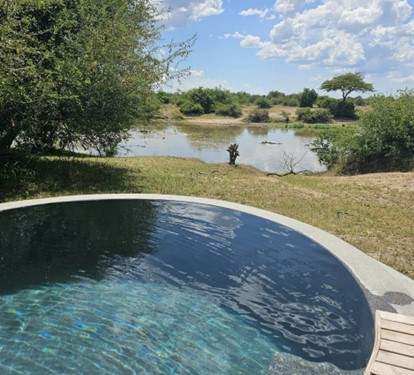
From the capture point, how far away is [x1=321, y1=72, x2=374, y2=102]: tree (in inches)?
2461

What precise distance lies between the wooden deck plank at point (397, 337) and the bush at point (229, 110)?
57563mm

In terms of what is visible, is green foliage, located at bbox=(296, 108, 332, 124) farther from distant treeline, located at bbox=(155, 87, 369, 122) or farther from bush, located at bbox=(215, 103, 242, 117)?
bush, located at bbox=(215, 103, 242, 117)

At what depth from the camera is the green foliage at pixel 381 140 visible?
16531 mm

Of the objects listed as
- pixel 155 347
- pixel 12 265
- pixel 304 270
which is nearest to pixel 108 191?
pixel 12 265

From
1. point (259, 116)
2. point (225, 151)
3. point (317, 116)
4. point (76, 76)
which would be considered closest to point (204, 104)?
point (259, 116)

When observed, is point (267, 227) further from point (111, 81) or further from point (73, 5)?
point (73, 5)

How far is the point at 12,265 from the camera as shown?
16.4ft

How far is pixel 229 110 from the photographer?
6025cm

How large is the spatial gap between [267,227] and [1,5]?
5660mm

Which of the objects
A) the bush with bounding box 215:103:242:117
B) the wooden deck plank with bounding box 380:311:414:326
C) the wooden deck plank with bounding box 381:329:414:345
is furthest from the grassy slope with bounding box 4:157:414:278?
the bush with bounding box 215:103:242:117

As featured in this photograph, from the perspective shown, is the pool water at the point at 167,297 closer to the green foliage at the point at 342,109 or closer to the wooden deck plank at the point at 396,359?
the wooden deck plank at the point at 396,359

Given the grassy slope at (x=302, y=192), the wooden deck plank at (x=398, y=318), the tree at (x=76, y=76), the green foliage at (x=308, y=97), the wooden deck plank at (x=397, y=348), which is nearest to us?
the wooden deck plank at (x=397, y=348)

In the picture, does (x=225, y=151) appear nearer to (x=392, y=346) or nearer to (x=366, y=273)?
(x=366, y=273)

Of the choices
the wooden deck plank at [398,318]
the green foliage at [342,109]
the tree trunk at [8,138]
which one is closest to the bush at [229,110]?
the green foliage at [342,109]
